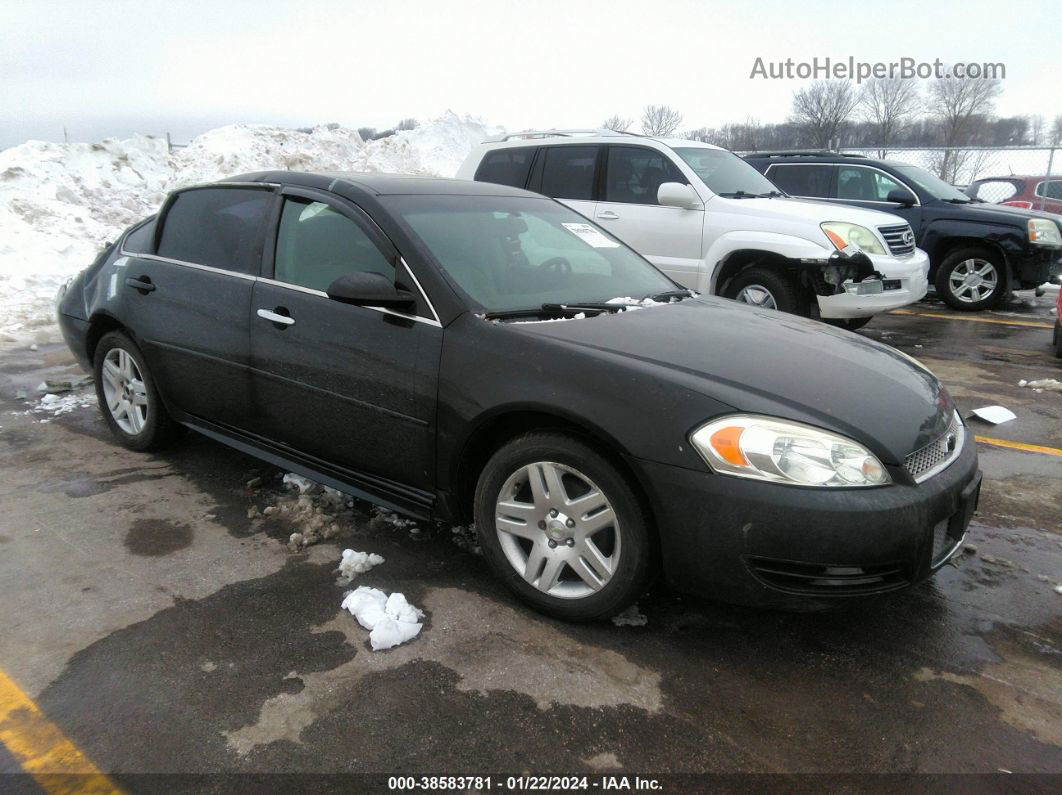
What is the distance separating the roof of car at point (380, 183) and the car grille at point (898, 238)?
4.89m

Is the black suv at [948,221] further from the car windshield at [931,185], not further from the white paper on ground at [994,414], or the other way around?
the white paper on ground at [994,414]

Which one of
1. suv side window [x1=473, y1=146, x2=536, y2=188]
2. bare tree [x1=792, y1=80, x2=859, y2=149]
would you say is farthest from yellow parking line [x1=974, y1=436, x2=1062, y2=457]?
bare tree [x1=792, y1=80, x2=859, y2=149]

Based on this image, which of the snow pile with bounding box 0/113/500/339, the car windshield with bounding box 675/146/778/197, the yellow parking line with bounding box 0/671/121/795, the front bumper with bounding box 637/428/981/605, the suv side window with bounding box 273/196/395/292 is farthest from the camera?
the snow pile with bounding box 0/113/500/339

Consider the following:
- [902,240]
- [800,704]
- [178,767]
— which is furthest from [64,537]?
[902,240]

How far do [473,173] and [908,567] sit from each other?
706 cm

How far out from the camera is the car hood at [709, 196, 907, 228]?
712 cm

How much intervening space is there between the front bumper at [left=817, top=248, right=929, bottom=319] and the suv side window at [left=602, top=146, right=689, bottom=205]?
71.9 inches

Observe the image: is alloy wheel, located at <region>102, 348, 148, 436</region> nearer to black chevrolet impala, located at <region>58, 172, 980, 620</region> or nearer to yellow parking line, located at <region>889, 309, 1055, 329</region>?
black chevrolet impala, located at <region>58, 172, 980, 620</region>

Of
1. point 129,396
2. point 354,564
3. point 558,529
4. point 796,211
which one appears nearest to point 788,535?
point 558,529

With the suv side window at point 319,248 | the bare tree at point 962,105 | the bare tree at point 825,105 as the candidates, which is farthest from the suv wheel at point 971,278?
the bare tree at point 962,105

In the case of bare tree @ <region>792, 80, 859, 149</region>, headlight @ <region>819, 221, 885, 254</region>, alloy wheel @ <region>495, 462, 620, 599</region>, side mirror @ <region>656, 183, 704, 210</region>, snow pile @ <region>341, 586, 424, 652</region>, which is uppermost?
bare tree @ <region>792, 80, 859, 149</region>

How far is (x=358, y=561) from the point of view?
3.27m

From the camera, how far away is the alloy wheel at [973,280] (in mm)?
9938

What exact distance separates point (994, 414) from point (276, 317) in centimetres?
470
